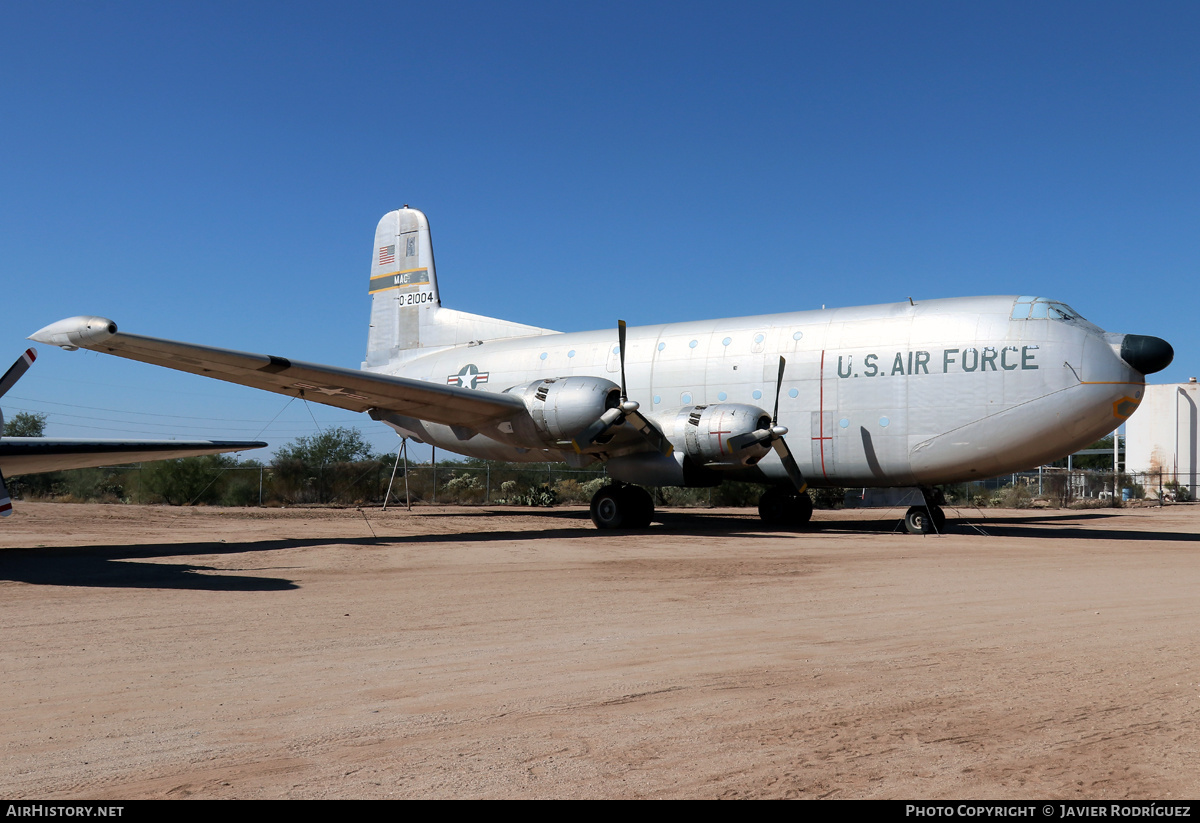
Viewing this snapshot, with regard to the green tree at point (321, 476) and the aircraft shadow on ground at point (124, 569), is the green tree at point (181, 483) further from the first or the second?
the aircraft shadow on ground at point (124, 569)

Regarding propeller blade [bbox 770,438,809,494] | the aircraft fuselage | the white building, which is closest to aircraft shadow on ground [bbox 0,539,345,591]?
the aircraft fuselage

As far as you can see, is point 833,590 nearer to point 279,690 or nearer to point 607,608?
point 607,608

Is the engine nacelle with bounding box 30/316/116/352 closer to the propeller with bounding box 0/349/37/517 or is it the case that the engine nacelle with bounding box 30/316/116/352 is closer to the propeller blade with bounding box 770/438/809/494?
the propeller with bounding box 0/349/37/517

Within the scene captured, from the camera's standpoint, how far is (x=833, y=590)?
9.18 meters

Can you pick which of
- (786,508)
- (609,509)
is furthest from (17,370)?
(786,508)

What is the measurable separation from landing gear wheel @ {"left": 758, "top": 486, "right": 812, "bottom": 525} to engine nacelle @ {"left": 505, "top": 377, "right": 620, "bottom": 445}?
5916 millimetres

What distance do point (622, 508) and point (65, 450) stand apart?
10056mm

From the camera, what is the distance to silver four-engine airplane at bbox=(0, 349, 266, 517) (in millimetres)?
11148

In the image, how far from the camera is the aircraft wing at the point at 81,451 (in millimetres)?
11672

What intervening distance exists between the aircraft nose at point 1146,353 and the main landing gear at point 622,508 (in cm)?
899

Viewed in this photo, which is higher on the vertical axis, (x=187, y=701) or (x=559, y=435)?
(x=559, y=435)

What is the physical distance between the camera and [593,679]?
5152 mm

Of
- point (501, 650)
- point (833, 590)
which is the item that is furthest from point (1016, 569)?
point (501, 650)

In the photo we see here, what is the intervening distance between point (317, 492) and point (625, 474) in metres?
16.8
